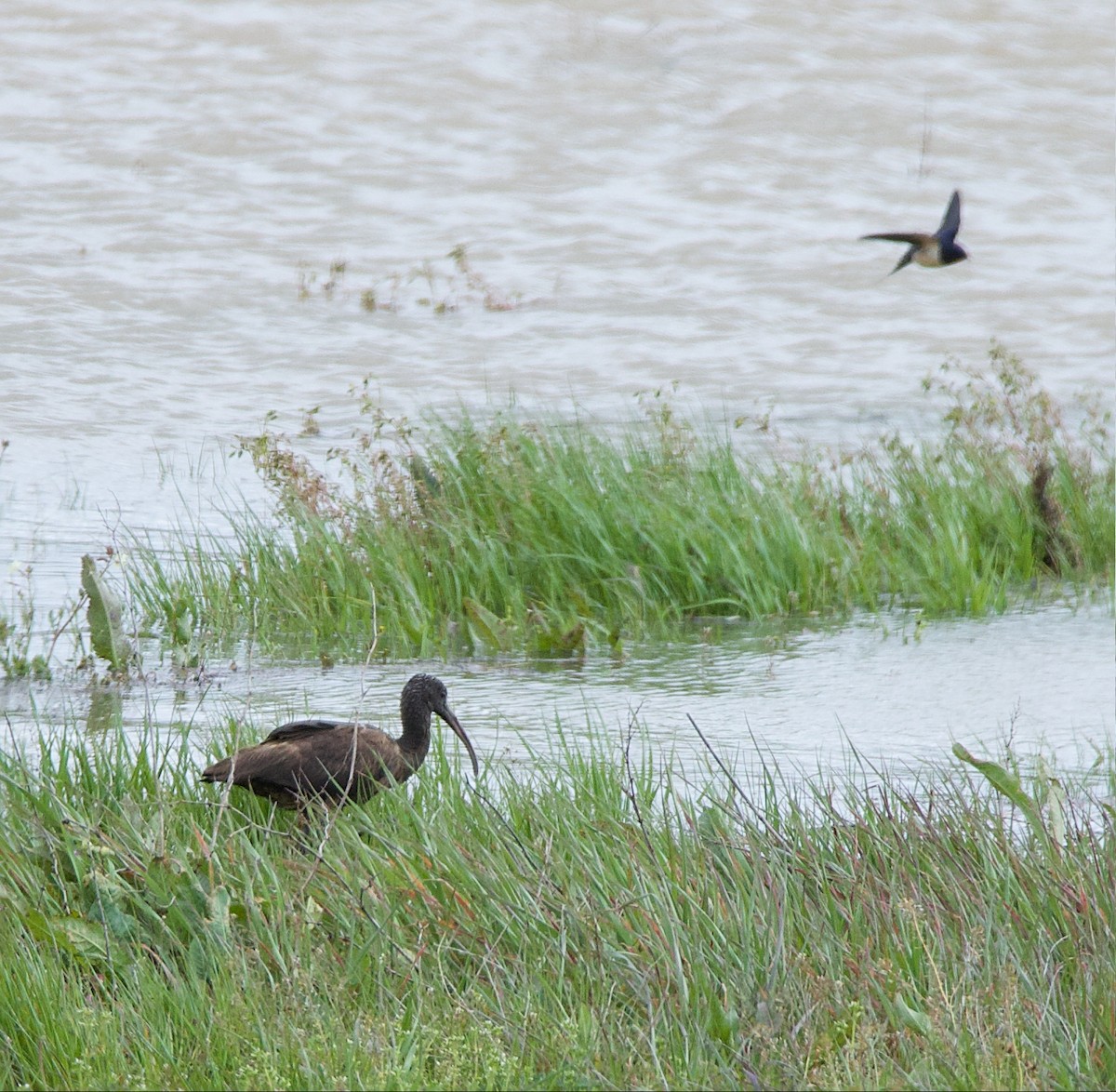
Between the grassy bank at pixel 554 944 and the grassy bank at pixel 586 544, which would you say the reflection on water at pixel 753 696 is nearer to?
the grassy bank at pixel 586 544

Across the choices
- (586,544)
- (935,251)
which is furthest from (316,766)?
(935,251)

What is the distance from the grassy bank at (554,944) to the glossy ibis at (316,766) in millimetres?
102

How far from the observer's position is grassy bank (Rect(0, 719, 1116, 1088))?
9.23 ft

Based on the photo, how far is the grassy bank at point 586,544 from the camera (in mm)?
7305

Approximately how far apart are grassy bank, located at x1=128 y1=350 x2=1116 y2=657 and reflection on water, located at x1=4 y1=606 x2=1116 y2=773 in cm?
41

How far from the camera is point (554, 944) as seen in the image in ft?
10.3

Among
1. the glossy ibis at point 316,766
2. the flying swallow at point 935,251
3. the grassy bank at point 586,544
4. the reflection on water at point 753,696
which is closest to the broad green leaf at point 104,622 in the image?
the reflection on water at point 753,696

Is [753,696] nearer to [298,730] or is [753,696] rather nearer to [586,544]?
[586,544]

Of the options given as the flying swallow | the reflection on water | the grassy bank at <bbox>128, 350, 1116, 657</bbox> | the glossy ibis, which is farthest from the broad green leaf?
the flying swallow

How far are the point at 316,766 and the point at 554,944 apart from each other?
3.89 feet

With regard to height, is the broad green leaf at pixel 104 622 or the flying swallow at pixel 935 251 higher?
the flying swallow at pixel 935 251

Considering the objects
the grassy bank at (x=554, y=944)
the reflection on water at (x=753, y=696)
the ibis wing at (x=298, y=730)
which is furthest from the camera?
the reflection on water at (x=753, y=696)

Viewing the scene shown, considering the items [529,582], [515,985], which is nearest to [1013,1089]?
[515,985]

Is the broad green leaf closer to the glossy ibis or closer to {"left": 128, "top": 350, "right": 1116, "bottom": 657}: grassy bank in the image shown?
{"left": 128, "top": 350, "right": 1116, "bottom": 657}: grassy bank
